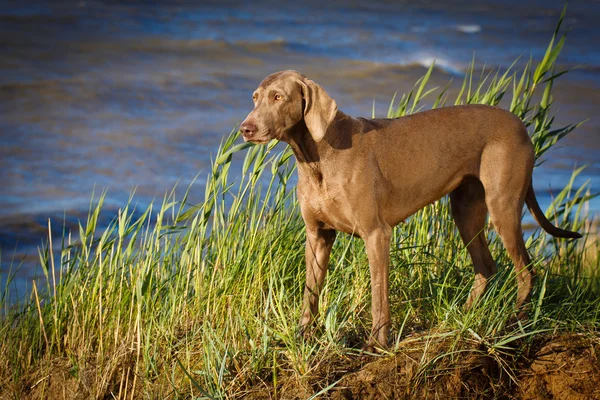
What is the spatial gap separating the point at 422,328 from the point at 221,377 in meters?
1.37

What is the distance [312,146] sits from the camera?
455 cm

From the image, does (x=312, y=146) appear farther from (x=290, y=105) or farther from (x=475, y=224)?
(x=475, y=224)

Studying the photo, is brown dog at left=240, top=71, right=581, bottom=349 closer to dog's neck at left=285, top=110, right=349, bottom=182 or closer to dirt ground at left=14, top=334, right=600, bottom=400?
dog's neck at left=285, top=110, right=349, bottom=182

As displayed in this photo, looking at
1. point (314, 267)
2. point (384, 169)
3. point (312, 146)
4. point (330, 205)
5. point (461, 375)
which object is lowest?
point (461, 375)

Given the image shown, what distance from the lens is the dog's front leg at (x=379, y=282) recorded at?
4.59 m

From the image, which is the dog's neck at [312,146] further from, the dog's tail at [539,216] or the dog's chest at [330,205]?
the dog's tail at [539,216]

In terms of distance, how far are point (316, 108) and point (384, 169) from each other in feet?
1.94

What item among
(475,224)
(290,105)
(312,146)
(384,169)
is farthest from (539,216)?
(290,105)

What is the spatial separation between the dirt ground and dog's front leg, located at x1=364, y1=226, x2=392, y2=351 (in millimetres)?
132

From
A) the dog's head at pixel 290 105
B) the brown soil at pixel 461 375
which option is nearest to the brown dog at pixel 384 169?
the dog's head at pixel 290 105

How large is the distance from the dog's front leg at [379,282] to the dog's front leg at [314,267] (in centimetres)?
37

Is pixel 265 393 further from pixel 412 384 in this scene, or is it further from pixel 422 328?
pixel 422 328

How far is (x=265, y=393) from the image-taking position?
14.7 ft

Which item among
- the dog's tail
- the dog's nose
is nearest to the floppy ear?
the dog's nose
